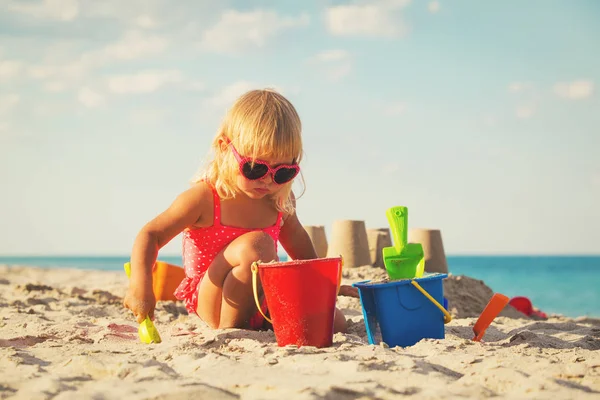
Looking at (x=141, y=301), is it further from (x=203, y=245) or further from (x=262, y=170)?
(x=262, y=170)

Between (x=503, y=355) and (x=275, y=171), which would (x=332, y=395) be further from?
(x=275, y=171)

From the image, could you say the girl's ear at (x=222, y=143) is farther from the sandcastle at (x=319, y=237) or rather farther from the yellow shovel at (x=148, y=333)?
the sandcastle at (x=319, y=237)

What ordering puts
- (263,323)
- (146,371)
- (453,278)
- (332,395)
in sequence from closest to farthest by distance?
(332,395) < (146,371) < (263,323) < (453,278)

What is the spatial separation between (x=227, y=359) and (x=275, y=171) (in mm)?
853

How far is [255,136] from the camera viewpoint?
7.86 feet

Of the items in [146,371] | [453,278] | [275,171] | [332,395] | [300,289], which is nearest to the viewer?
[332,395]

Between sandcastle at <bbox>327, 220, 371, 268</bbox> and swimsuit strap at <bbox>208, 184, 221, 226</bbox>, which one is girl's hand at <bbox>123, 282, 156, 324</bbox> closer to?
swimsuit strap at <bbox>208, 184, 221, 226</bbox>

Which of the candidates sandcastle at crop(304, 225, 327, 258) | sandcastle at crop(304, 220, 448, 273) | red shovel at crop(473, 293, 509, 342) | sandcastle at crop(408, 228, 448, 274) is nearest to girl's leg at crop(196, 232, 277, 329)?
red shovel at crop(473, 293, 509, 342)

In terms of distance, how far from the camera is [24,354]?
6.51 feet

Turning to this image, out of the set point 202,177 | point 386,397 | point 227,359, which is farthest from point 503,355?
point 202,177

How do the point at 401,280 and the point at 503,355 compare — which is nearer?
the point at 503,355

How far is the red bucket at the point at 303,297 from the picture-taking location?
2.13m

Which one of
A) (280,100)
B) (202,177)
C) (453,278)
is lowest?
(453,278)

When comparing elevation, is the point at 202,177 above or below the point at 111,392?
above
